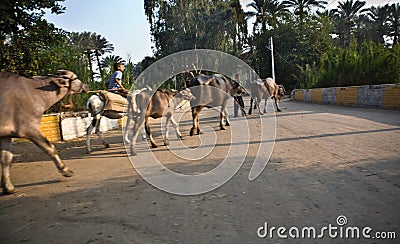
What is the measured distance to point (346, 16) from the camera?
50812mm

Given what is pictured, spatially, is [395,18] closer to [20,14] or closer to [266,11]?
[266,11]

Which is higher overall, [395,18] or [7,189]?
[395,18]

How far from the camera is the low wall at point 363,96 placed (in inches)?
485

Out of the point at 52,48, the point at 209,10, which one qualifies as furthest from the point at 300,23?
the point at 52,48

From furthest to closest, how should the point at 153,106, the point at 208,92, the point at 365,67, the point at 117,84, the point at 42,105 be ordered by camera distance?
the point at 365,67 < the point at 208,92 < the point at 117,84 < the point at 153,106 < the point at 42,105

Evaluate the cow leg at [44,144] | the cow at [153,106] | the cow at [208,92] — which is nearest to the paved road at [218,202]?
the cow leg at [44,144]

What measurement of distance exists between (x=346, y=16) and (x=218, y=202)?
56.7 m

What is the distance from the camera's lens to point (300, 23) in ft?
132

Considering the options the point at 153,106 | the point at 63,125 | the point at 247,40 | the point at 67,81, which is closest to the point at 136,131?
the point at 153,106

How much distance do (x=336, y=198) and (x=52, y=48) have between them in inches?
329

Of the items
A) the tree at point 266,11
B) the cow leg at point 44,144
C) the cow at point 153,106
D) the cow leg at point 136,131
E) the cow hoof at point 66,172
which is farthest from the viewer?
the tree at point 266,11

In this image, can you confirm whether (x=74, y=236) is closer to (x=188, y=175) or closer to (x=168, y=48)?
(x=188, y=175)

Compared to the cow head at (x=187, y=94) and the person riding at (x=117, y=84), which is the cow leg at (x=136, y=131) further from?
the cow head at (x=187, y=94)

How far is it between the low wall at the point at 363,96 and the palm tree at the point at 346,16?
3606cm
